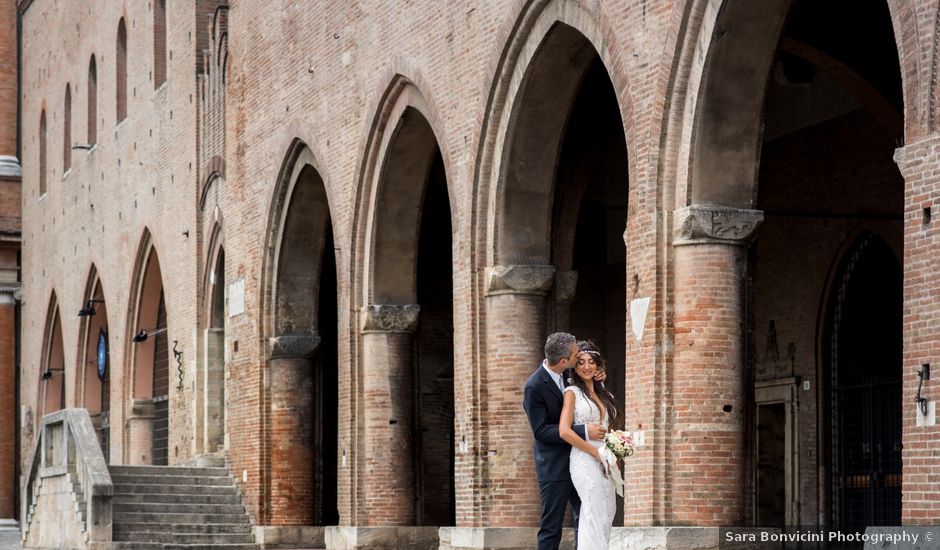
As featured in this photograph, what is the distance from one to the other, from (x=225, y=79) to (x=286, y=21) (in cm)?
266

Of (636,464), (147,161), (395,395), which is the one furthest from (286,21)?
(636,464)

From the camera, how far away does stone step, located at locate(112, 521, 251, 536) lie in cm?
2047

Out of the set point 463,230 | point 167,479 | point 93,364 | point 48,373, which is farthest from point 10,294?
point 463,230

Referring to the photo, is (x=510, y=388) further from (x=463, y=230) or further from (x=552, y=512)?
(x=552, y=512)

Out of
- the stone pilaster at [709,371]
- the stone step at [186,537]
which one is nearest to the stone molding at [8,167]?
the stone step at [186,537]

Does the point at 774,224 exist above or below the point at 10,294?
below

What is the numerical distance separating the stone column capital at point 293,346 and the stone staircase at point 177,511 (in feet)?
6.89

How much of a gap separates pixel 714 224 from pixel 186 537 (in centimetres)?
1041

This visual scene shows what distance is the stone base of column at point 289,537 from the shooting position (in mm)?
21172

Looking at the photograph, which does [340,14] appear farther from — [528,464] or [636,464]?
[636,464]

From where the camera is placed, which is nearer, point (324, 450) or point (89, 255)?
point (324, 450)

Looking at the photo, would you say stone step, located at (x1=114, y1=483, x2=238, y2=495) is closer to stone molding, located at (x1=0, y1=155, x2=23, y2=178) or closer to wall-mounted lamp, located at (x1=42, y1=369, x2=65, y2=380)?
wall-mounted lamp, located at (x1=42, y1=369, x2=65, y2=380)

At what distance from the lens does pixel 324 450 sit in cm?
2191

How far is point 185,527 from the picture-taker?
21.2m
